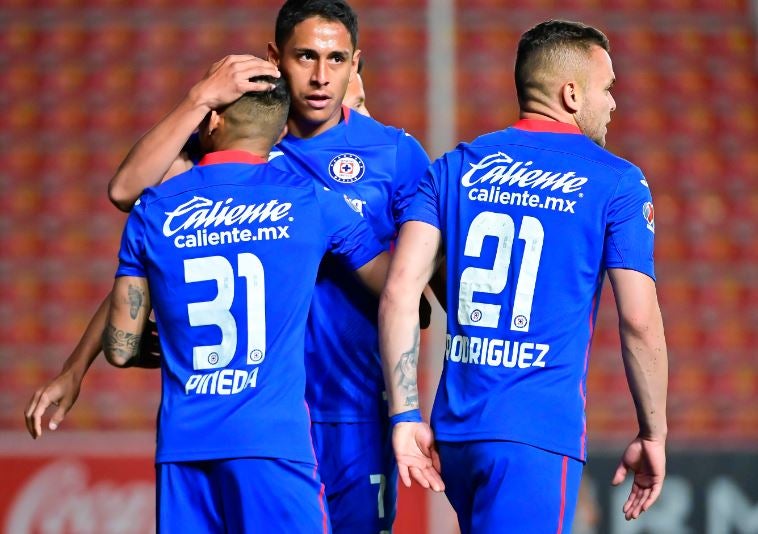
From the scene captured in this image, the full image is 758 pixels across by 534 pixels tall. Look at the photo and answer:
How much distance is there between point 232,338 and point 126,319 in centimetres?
35

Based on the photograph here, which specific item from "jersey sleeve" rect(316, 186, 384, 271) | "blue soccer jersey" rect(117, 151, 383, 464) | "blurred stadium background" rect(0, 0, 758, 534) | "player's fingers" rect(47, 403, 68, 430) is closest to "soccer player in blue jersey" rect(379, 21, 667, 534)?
"jersey sleeve" rect(316, 186, 384, 271)

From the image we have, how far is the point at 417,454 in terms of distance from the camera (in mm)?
3062

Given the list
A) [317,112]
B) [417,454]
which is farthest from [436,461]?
[317,112]

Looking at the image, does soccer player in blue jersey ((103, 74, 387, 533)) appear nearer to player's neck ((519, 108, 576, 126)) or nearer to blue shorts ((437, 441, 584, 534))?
blue shorts ((437, 441, 584, 534))

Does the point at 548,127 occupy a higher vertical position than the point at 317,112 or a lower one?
lower

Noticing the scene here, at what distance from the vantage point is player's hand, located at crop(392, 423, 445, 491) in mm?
3021

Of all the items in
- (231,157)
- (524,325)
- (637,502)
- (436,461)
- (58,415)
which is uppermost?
(231,157)

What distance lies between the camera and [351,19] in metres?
3.64

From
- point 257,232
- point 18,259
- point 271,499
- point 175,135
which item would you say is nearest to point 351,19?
point 175,135

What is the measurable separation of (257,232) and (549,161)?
76cm

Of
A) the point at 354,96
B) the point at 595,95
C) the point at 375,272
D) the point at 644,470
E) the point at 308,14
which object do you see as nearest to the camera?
the point at 644,470

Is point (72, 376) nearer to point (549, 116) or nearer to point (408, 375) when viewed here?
point (408, 375)

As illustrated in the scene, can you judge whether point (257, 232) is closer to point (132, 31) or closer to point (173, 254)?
point (173, 254)

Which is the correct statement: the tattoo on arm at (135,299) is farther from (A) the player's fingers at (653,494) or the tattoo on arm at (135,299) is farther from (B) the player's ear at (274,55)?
(A) the player's fingers at (653,494)
